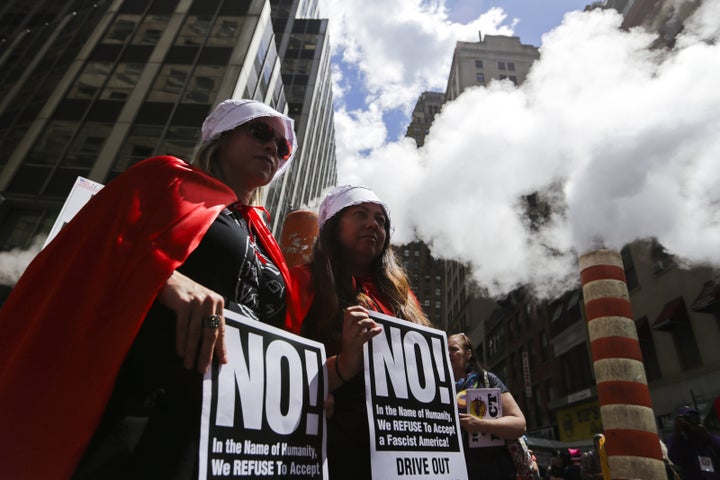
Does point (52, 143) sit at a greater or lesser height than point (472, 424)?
greater

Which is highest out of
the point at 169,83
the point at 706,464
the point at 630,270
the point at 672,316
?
the point at 169,83

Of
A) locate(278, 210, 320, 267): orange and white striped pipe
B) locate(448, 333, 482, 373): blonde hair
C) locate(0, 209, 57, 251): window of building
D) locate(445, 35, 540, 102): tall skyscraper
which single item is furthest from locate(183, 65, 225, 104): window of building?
locate(445, 35, 540, 102): tall skyscraper

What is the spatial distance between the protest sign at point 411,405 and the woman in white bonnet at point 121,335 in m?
0.60

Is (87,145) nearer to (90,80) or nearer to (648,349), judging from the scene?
(90,80)

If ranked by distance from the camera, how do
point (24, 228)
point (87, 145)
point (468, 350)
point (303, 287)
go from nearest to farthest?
point (303, 287), point (468, 350), point (24, 228), point (87, 145)

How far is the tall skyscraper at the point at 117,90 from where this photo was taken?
15.1 meters

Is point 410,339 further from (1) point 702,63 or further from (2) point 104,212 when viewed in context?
(1) point 702,63

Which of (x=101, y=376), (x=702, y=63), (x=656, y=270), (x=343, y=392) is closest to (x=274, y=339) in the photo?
(x=101, y=376)

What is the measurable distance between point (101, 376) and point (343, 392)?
38.9 inches

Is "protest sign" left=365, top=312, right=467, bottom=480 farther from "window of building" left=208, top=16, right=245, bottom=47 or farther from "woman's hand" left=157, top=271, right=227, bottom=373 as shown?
"window of building" left=208, top=16, right=245, bottom=47

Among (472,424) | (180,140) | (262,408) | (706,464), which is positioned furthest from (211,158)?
(180,140)

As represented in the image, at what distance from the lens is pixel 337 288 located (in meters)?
2.19

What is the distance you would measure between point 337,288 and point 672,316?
55.9 ft

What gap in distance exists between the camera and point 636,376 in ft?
19.3
